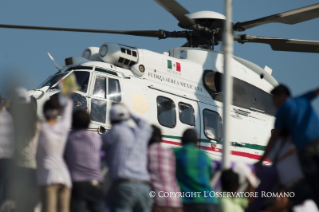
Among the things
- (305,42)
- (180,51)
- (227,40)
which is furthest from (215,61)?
(227,40)

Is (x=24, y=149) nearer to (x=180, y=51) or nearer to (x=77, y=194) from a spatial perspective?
(x=77, y=194)

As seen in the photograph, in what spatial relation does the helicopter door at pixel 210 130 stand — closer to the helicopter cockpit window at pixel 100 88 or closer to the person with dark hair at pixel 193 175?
the helicopter cockpit window at pixel 100 88

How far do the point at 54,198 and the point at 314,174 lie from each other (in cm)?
294

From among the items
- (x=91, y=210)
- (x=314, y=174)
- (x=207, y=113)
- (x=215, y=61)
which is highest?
(x=215, y=61)

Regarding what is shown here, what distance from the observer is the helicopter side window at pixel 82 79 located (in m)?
12.7

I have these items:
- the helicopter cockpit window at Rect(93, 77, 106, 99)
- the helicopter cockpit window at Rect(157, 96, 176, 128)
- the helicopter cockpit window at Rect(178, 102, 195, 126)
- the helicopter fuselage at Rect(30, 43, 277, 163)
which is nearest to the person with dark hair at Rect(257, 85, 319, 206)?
the helicopter fuselage at Rect(30, 43, 277, 163)

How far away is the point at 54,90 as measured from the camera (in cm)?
1271

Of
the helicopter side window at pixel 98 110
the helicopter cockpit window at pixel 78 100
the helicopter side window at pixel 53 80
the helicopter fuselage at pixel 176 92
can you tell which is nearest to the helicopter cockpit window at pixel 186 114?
the helicopter fuselage at pixel 176 92

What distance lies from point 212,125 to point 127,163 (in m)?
8.00

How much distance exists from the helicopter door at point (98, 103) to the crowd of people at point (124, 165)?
197 inches

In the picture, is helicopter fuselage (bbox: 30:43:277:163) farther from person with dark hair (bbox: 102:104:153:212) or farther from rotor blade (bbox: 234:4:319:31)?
person with dark hair (bbox: 102:104:153:212)

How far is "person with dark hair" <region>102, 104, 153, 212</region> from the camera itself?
6.55 metres

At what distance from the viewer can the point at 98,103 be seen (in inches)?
496

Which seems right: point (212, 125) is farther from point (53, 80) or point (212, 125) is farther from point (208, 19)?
point (53, 80)
